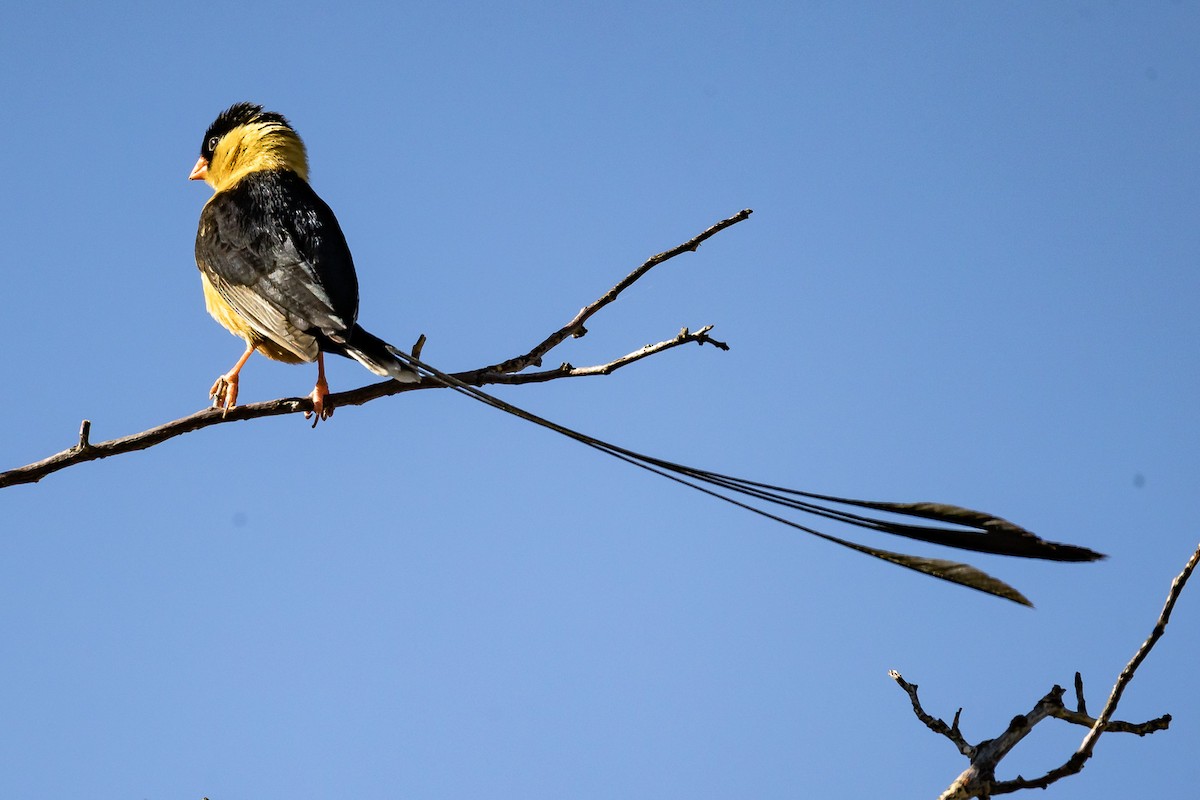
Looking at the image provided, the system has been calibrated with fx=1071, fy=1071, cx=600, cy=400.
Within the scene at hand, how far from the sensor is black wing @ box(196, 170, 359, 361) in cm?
337

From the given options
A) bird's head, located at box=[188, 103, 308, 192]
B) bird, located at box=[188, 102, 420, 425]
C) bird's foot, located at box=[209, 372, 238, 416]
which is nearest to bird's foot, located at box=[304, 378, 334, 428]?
bird, located at box=[188, 102, 420, 425]

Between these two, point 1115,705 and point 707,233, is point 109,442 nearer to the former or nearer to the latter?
point 707,233

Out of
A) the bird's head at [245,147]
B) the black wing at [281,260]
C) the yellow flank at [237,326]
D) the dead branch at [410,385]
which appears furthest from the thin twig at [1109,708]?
the bird's head at [245,147]

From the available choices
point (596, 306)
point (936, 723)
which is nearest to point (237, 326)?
point (596, 306)

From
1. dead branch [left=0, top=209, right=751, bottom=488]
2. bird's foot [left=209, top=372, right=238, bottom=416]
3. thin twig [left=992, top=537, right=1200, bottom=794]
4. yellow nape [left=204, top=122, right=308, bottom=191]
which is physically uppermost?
yellow nape [left=204, top=122, right=308, bottom=191]

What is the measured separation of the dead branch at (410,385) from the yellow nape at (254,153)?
1.91 meters

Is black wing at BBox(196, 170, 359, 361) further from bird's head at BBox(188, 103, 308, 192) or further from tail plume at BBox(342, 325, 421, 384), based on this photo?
bird's head at BBox(188, 103, 308, 192)

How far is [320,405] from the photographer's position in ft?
10.4

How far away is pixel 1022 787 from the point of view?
1.81 meters

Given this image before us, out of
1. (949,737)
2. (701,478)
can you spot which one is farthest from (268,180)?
(949,737)

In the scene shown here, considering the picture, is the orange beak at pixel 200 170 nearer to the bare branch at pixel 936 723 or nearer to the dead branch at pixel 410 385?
the dead branch at pixel 410 385

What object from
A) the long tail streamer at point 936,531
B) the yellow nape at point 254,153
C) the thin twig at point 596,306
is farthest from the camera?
the yellow nape at point 254,153

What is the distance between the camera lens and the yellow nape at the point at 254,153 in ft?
15.1

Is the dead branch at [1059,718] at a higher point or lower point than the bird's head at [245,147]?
lower
